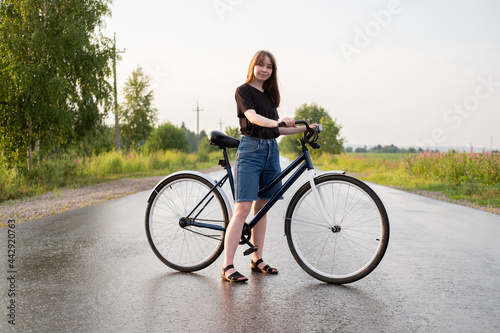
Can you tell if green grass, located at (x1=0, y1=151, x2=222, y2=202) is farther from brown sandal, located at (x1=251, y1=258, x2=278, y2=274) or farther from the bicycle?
brown sandal, located at (x1=251, y1=258, x2=278, y2=274)

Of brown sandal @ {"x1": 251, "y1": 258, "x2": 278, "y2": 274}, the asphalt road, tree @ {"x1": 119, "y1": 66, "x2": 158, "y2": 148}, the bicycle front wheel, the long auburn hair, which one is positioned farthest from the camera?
tree @ {"x1": 119, "y1": 66, "x2": 158, "y2": 148}

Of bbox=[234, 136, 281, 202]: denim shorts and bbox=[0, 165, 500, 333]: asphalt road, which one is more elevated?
bbox=[234, 136, 281, 202]: denim shorts

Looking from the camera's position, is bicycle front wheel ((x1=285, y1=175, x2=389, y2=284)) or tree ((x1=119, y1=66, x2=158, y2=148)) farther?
tree ((x1=119, y1=66, x2=158, y2=148))

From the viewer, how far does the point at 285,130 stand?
14.0 feet

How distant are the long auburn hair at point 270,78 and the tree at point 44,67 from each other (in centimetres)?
1270

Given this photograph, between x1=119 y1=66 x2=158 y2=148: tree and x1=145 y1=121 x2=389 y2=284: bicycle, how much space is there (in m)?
44.6

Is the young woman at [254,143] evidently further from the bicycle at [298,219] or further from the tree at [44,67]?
the tree at [44,67]

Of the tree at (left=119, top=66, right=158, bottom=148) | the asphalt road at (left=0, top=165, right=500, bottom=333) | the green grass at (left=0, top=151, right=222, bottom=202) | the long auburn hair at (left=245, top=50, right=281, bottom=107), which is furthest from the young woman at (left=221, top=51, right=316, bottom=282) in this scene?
the tree at (left=119, top=66, right=158, bottom=148)

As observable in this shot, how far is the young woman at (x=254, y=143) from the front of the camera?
4.17 metres

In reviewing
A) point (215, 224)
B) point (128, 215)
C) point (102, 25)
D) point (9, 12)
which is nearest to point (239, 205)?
point (215, 224)

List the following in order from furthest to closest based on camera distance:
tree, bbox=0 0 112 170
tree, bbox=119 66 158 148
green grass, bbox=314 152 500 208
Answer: tree, bbox=119 66 158 148, tree, bbox=0 0 112 170, green grass, bbox=314 152 500 208

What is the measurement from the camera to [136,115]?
160 ft

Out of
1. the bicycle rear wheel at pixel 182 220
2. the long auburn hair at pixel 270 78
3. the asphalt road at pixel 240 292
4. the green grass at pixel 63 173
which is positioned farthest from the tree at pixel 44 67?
the long auburn hair at pixel 270 78

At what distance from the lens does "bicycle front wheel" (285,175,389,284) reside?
4.09m
